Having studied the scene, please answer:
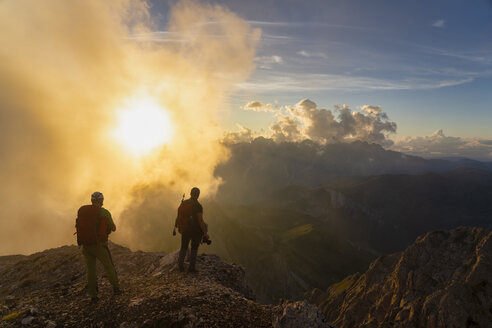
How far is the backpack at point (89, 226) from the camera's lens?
481 inches

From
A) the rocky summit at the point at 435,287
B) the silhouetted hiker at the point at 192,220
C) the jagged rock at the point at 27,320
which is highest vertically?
the silhouetted hiker at the point at 192,220

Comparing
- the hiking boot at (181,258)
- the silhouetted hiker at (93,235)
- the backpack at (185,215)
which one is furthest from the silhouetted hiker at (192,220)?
the silhouetted hiker at (93,235)

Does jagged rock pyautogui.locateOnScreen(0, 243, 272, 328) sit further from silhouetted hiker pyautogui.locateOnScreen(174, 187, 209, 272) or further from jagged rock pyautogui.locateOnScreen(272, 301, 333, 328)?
silhouetted hiker pyautogui.locateOnScreen(174, 187, 209, 272)

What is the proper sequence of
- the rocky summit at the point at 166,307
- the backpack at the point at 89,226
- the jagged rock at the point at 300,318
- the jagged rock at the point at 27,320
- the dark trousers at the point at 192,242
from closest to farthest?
the jagged rock at the point at 300,318
the rocky summit at the point at 166,307
the jagged rock at the point at 27,320
the backpack at the point at 89,226
the dark trousers at the point at 192,242

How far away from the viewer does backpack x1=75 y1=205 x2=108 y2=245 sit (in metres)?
12.2

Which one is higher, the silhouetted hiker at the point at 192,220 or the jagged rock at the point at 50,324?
the silhouetted hiker at the point at 192,220

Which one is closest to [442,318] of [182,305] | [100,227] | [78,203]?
[182,305]

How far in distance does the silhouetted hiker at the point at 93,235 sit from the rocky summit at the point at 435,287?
182 ft

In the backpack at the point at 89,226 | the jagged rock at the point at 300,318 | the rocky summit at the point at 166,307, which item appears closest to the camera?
the jagged rock at the point at 300,318

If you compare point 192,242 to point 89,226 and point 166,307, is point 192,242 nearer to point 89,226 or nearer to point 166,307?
point 166,307

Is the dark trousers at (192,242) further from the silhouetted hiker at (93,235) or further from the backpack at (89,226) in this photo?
the backpack at (89,226)

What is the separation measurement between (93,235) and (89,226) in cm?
51

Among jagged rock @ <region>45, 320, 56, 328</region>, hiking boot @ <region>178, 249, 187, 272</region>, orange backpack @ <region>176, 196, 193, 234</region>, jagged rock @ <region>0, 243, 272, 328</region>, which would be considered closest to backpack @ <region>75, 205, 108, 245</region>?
jagged rock @ <region>0, 243, 272, 328</region>

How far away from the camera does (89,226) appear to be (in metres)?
12.3
